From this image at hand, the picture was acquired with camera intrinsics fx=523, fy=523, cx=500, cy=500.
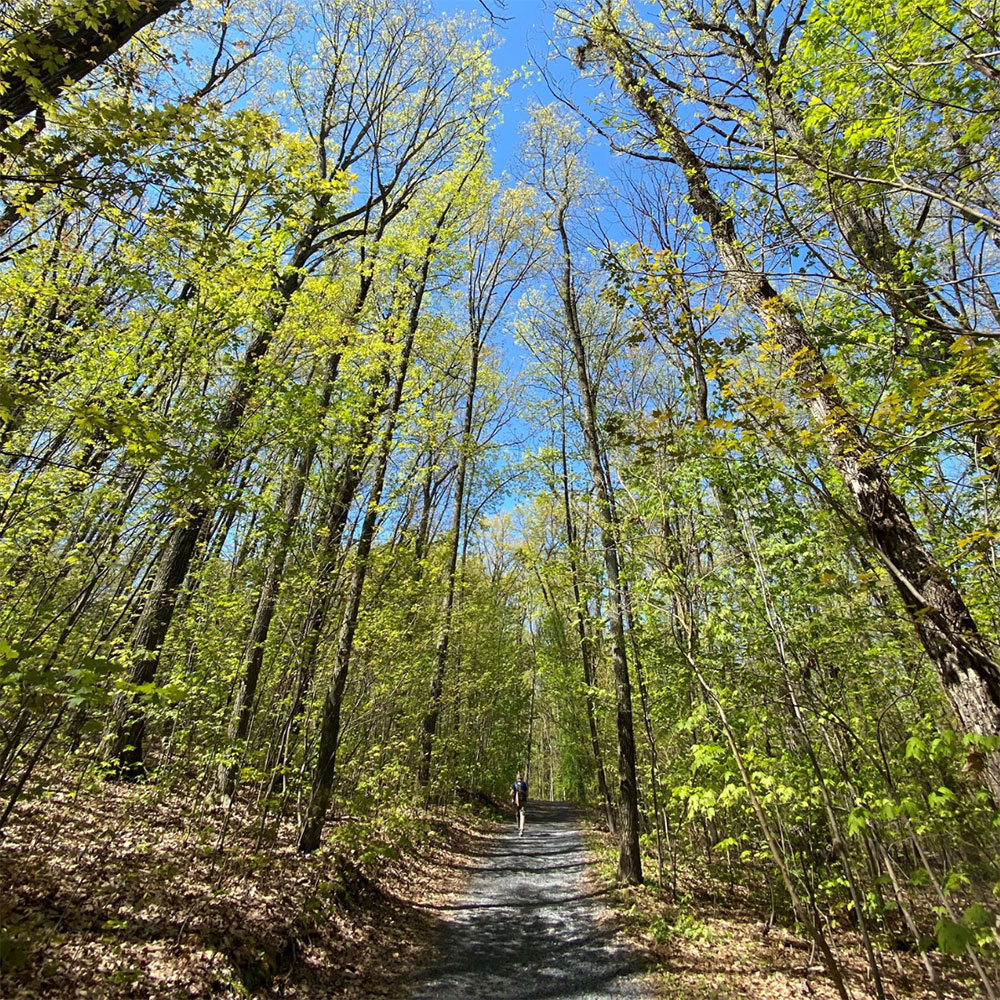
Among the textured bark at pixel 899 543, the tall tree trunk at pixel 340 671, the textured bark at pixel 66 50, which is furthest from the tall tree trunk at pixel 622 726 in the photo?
the textured bark at pixel 66 50

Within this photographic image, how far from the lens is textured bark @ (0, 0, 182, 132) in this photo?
267cm

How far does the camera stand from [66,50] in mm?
3051

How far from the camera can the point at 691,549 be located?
4.85m

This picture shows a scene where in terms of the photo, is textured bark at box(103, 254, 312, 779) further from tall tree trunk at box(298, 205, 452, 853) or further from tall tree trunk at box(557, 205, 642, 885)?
tall tree trunk at box(557, 205, 642, 885)

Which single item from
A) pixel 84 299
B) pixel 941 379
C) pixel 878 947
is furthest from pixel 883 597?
pixel 84 299

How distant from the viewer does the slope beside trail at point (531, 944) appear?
4738mm

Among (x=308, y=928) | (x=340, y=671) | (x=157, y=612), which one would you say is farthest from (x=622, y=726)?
(x=157, y=612)

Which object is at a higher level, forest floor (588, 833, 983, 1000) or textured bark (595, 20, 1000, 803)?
textured bark (595, 20, 1000, 803)

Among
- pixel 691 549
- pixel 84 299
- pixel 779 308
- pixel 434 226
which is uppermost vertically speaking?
pixel 434 226

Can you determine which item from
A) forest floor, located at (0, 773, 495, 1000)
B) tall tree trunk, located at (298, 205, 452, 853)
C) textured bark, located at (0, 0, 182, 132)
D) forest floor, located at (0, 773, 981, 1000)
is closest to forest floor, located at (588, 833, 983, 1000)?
forest floor, located at (0, 773, 981, 1000)

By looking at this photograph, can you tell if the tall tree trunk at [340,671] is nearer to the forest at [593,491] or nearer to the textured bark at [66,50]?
the forest at [593,491]

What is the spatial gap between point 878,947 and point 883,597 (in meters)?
4.08

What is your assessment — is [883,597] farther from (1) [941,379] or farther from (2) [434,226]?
(2) [434,226]

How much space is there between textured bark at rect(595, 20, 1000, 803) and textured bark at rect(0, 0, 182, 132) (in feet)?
12.5
